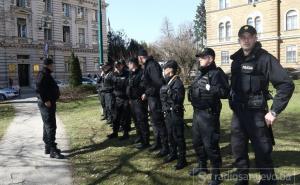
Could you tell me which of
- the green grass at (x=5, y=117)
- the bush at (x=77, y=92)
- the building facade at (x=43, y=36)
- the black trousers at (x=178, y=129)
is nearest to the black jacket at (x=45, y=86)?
the black trousers at (x=178, y=129)

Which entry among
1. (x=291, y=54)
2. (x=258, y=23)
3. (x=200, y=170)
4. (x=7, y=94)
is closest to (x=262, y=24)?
(x=258, y=23)

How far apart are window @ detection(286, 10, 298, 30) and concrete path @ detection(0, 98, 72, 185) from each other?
42189 millimetres

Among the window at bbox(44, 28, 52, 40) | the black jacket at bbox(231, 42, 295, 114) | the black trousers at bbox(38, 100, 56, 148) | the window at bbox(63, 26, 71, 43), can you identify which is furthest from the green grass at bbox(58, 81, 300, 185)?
the window at bbox(63, 26, 71, 43)

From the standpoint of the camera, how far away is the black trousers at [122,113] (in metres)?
9.68

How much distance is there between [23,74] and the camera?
51.2 metres

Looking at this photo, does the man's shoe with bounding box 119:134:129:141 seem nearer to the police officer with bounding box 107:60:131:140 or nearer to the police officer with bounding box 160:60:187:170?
the police officer with bounding box 107:60:131:140

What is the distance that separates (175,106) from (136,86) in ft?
5.96

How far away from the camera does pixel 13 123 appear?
557 inches

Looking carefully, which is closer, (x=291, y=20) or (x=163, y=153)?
(x=163, y=153)

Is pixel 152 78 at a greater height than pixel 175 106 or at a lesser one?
greater

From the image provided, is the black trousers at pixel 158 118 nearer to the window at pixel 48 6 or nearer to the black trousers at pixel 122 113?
the black trousers at pixel 122 113

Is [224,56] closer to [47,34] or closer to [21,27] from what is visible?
[47,34]

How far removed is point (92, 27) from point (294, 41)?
31133 millimetres

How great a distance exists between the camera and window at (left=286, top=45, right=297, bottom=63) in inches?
1892
